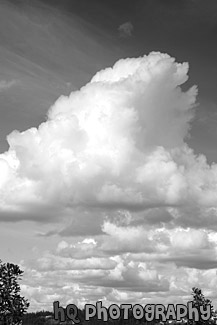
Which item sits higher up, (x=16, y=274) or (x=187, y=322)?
(x=16, y=274)

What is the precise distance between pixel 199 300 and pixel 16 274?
56.5 metres

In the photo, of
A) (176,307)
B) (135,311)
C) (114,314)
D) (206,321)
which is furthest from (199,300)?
(114,314)

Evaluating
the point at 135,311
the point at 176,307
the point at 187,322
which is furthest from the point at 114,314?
the point at 187,322

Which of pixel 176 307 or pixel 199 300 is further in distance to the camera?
pixel 199 300

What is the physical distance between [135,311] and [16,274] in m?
23.8


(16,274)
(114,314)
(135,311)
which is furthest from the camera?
(16,274)

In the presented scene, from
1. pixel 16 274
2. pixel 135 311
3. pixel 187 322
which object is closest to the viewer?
pixel 135 311

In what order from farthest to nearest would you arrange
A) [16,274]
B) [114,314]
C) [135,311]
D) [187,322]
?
1. [187,322]
2. [16,274]
3. [135,311]
4. [114,314]

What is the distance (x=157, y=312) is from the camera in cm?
9962

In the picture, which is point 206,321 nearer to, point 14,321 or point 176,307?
point 176,307

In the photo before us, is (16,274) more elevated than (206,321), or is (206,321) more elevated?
(16,274)

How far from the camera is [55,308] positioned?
10981 cm

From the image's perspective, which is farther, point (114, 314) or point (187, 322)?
point (187, 322)

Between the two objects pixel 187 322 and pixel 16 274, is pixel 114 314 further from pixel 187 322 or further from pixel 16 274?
pixel 187 322
